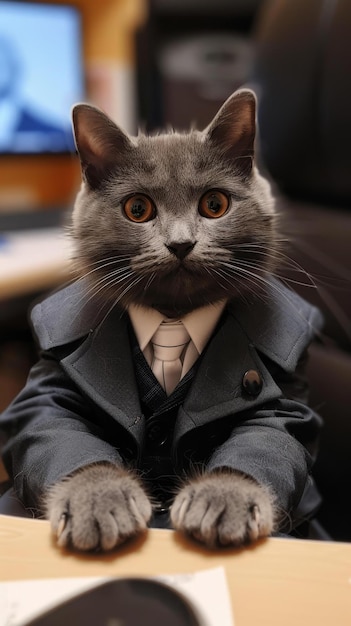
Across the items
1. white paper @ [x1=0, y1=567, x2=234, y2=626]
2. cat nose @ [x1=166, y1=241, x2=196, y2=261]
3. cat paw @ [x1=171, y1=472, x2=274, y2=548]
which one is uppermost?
cat nose @ [x1=166, y1=241, x2=196, y2=261]

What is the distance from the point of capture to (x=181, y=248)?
51 cm

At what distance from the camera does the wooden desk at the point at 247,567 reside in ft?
1.43

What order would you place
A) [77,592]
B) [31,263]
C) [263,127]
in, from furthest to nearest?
[31,263], [263,127], [77,592]

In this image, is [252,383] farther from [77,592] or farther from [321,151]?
[321,151]

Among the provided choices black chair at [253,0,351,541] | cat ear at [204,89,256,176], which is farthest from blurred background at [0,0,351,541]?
cat ear at [204,89,256,176]

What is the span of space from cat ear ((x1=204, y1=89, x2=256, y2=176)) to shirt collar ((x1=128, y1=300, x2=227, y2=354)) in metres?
0.14

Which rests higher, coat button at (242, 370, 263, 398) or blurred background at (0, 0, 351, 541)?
blurred background at (0, 0, 351, 541)

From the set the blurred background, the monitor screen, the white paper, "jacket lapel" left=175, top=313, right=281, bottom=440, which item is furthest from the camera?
the monitor screen

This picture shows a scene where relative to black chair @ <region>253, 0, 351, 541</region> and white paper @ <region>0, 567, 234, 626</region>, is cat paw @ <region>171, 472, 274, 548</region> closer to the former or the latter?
white paper @ <region>0, 567, 234, 626</region>

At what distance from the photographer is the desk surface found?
2.64ft

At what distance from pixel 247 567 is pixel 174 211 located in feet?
0.96

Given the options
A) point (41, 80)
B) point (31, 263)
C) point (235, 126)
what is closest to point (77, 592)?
point (235, 126)

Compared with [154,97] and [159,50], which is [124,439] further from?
[159,50]

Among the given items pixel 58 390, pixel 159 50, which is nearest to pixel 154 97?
pixel 159 50
